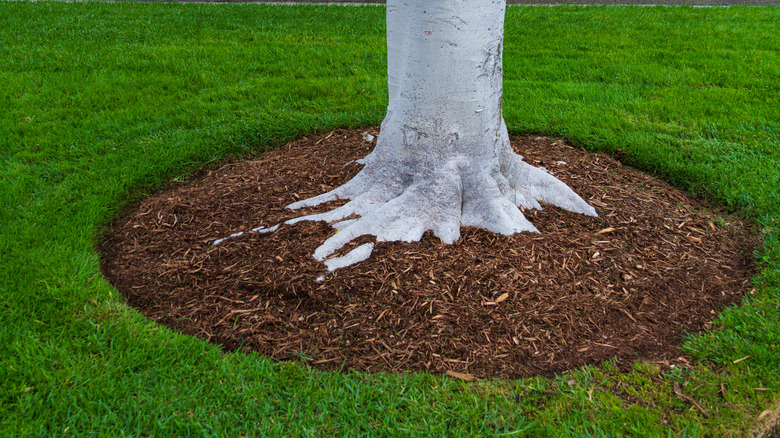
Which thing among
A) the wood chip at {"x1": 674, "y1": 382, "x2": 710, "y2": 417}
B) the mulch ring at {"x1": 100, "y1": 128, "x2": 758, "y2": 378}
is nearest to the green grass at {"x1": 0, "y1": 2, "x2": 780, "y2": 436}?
the wood chip at {"x1": 674, "y1": 382, "x2": 710, "y2": 417}

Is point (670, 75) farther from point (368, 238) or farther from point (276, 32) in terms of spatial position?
point (276, 32)

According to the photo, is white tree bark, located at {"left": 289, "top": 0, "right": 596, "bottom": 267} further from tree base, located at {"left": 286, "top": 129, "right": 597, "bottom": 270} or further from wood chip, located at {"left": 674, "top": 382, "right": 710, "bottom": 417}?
wood chip, located at {"left": 674, "top": 382, "right": 710, "bottom": 417}

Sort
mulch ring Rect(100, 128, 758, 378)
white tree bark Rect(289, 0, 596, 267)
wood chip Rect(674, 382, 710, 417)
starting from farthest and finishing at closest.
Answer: white tree bark Rect(289, 0, 596, 267) → mulch ring Rect(100, 128, 758, 378) → wood chip Rect(674, 382, 710, 417)

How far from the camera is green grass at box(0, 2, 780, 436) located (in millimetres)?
2555

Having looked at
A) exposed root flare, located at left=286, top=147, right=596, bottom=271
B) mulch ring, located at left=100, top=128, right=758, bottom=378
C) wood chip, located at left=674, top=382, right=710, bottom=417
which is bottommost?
wood chip, located at left=674, top=382, right=710, bottom=417

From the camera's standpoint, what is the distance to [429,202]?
3557 mm

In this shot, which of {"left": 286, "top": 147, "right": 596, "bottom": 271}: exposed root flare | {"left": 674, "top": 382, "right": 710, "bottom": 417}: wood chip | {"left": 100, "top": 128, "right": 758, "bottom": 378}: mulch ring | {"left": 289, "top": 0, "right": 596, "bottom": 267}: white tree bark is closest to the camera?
{"left": 674, "top": 382, "right": 710, "bottom": 417}: wood chip

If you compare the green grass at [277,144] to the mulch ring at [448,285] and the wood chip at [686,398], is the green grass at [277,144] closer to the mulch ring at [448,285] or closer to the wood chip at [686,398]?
the wood chip at [686,398]

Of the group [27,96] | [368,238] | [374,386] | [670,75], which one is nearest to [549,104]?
[670,75]

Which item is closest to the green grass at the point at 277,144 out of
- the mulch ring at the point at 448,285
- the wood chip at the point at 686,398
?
the wood chip at the point at 686,398

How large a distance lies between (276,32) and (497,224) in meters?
5.66

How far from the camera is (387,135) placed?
12.3 ft

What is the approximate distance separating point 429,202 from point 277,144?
2088mm

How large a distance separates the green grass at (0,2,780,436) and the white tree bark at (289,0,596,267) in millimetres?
1044
